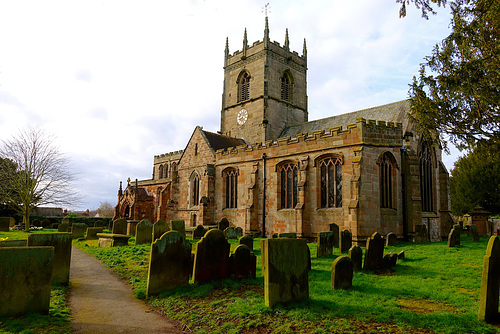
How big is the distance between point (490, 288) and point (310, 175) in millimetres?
13533

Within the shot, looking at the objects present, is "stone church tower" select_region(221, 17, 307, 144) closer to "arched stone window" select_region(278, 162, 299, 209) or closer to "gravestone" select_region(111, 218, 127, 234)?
"arched stone window" select_region(278, 162, 299, 209)

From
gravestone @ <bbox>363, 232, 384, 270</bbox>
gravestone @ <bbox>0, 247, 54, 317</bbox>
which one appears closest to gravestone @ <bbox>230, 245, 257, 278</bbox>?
gravestone @ <bbox>363, 232, 384, 270</bbox>

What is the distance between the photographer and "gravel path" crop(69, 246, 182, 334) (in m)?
5.34

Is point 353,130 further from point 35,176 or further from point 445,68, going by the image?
point 35,176

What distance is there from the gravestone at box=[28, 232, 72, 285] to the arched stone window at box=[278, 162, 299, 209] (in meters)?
13.5

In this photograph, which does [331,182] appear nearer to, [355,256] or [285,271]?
[355,256]

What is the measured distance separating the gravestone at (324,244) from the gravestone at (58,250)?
762 cm

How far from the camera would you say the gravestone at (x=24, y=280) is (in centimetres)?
539

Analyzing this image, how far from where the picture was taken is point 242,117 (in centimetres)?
3228

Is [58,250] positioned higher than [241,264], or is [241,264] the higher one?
[58,250]

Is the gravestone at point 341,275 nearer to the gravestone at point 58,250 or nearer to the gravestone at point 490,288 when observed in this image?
the gravestone at point 490,288

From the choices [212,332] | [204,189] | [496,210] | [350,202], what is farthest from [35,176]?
[496,210]

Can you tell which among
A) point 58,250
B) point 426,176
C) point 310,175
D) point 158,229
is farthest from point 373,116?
point 58,250

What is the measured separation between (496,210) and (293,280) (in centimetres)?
3505
